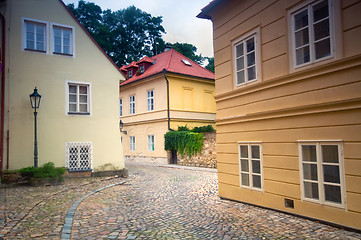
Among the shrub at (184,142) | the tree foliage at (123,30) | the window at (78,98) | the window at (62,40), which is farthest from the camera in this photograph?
the tree foliage at (123,30)

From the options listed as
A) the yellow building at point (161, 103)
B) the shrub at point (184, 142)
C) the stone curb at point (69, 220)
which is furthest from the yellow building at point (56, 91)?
the yellow building at point (161, 103)

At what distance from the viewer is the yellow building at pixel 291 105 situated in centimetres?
526

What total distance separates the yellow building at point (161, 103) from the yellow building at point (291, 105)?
51.1ft

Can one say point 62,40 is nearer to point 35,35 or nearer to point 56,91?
point 35,35

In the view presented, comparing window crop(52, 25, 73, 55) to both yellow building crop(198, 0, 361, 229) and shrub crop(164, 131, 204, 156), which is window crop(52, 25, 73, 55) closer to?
yellow building crop(198, 0, 361, 229)

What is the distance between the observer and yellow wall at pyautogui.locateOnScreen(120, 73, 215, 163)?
80.3ft

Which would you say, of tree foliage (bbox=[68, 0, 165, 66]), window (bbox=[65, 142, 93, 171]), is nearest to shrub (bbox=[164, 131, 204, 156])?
window (bbox=[65, 142, 93, 171])

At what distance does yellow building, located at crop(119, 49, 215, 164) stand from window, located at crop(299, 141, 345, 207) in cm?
1817

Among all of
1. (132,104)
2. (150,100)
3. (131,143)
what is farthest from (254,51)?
(131,143)

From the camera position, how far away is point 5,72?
41.3 feet

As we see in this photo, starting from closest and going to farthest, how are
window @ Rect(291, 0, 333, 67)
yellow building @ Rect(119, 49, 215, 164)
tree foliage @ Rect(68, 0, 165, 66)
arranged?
window @ Rect(291, 0, 333, 67), yellow building @ Rect(119, 49, 215, 164), tree foliage @ Rect(68, 0, 165, 66)

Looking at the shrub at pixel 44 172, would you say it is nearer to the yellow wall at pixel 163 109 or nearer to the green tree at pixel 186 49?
the yellow wall at pixel 163 109

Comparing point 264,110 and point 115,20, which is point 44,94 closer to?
point 264,110

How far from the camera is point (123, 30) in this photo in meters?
46.6
